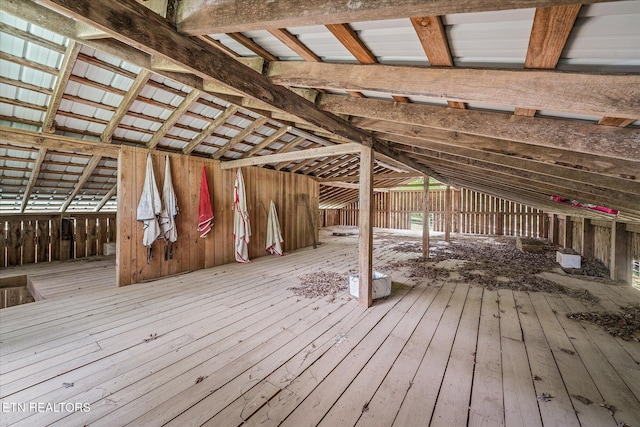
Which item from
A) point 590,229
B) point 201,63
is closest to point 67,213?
point 201,63

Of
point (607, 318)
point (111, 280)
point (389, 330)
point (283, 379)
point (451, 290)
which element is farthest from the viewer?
point (111, 280)

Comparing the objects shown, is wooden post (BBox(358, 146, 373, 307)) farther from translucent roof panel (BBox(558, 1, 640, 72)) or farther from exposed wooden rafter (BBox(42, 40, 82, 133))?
exposed wooden rafter (BBox(42, 40, 82, 133))

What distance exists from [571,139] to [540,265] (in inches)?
226

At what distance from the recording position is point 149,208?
4277mm

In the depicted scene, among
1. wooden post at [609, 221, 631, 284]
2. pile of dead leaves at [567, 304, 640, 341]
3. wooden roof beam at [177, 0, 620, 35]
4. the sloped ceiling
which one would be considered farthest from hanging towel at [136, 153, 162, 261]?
wooden post at [609, 221, 631, 284]

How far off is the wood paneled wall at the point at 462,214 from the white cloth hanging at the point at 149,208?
12.7 metres

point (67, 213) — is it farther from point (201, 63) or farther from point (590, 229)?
point (590, 229)

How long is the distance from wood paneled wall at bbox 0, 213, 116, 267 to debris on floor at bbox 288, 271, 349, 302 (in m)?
5.89

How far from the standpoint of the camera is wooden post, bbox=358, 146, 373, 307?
Result: 336 cm

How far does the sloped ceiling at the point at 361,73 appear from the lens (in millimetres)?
971

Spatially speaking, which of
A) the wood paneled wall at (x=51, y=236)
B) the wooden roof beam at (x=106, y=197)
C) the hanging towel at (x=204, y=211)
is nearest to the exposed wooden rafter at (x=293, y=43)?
the hanging towel at (x=204, y=211)

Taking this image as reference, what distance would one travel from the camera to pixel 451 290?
13.5 feet

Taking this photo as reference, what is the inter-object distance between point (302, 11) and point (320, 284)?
12.7ft

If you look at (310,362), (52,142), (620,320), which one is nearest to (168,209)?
(52,142)
